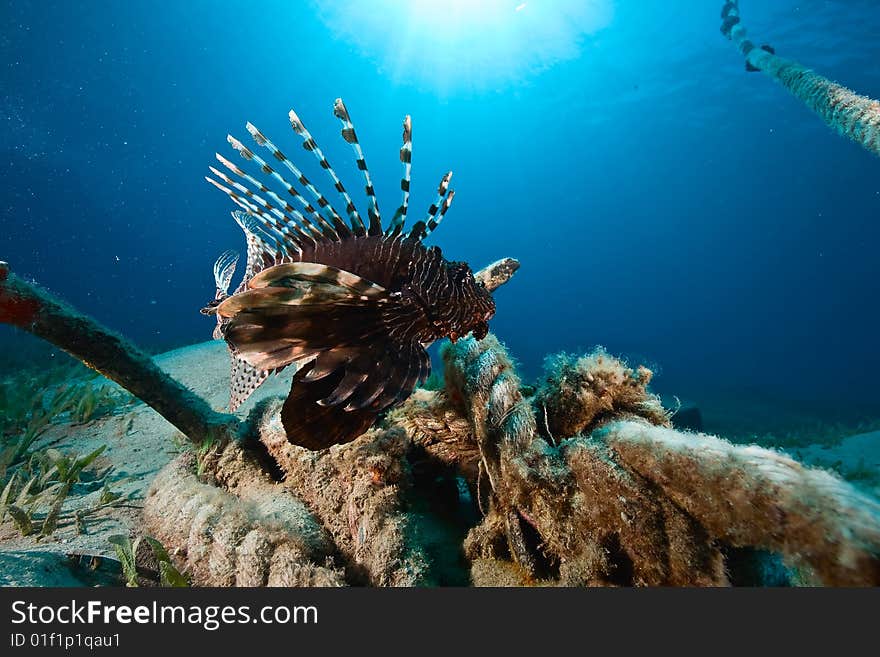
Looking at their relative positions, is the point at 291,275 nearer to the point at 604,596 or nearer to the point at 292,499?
the point at 292,499

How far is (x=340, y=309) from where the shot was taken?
2.04 meters

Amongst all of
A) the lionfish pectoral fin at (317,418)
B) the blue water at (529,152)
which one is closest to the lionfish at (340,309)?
the lionfish pectoral fin at (317,418)

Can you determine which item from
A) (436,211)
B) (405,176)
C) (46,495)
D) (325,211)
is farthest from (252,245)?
(46,495)

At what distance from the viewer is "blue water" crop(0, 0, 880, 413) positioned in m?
31.6

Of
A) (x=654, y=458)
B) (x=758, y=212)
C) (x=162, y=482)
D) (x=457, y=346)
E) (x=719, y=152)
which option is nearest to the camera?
(x=654, y=458)

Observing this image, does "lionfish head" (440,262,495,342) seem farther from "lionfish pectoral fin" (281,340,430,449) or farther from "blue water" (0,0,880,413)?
"blue water" (0,0,880,413)

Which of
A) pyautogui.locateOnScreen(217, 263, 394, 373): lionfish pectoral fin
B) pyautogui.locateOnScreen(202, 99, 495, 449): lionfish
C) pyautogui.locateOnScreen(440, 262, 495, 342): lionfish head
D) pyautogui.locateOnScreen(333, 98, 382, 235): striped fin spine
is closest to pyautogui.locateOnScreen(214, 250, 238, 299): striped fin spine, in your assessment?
pyautogui.locateOnScreen(202, 99, 495, 449): lionfish

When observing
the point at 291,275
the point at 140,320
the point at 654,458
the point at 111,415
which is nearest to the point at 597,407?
the point at 654,458

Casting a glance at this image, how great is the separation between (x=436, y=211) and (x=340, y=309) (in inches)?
46.3

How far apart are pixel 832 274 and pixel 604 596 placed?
345 ft

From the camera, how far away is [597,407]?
2.01m

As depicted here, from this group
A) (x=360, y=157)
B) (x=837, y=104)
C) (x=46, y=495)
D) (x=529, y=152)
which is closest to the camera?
(x=360, y=157)

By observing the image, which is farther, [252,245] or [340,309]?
[252,245]

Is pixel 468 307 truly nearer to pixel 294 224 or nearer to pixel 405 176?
pixel 405 176
